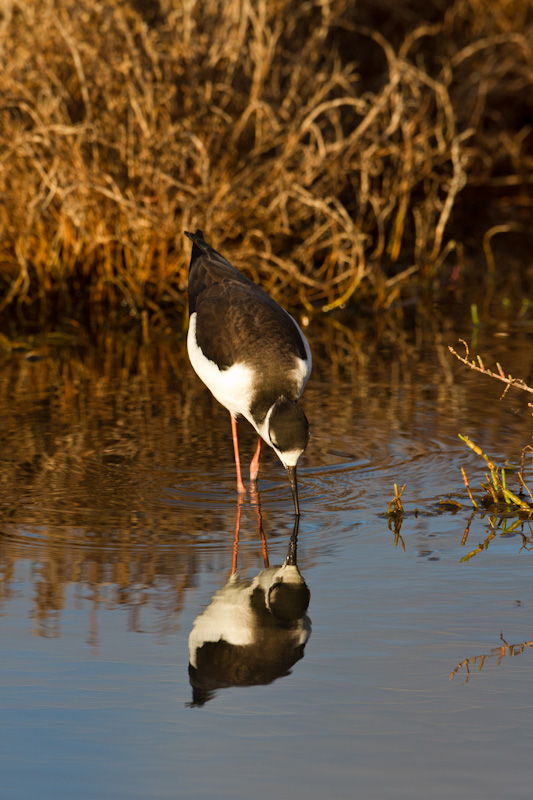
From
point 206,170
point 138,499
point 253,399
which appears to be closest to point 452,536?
point 253,399

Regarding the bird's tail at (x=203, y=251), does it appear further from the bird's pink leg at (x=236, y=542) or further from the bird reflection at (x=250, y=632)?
the bird reflection at (x=250, y=632)

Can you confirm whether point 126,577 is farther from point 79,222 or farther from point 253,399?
point 79,222

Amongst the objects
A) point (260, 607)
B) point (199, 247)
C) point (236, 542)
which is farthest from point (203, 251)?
point (260, 607)

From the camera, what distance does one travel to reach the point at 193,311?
6355 mm

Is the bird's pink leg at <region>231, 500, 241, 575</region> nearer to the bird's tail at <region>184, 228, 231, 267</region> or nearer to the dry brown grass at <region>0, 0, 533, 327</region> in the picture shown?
the bird's tail at <region>184, 228, 231, 267</region>

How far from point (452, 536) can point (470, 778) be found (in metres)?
1.84

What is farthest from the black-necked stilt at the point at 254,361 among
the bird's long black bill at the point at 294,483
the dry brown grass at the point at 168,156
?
the dry brown grass at the point at 168,156

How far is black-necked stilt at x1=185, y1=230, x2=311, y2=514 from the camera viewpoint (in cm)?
498

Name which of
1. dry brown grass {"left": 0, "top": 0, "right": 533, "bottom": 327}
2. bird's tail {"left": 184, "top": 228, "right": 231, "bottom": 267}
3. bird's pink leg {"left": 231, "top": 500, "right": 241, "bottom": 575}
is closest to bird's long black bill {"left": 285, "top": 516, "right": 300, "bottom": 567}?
bird's pink leg {"left": 231, "top": 500, "right": 241, "bottom": 575}

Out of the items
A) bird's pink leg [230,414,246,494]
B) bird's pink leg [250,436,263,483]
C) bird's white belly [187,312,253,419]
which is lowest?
bird's pink leg [250,436,263,483]

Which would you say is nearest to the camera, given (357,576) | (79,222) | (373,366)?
(357,576)

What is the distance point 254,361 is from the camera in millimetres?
5336

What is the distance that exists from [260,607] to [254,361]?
1.40m

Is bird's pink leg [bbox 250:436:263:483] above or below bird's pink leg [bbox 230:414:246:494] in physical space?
below
